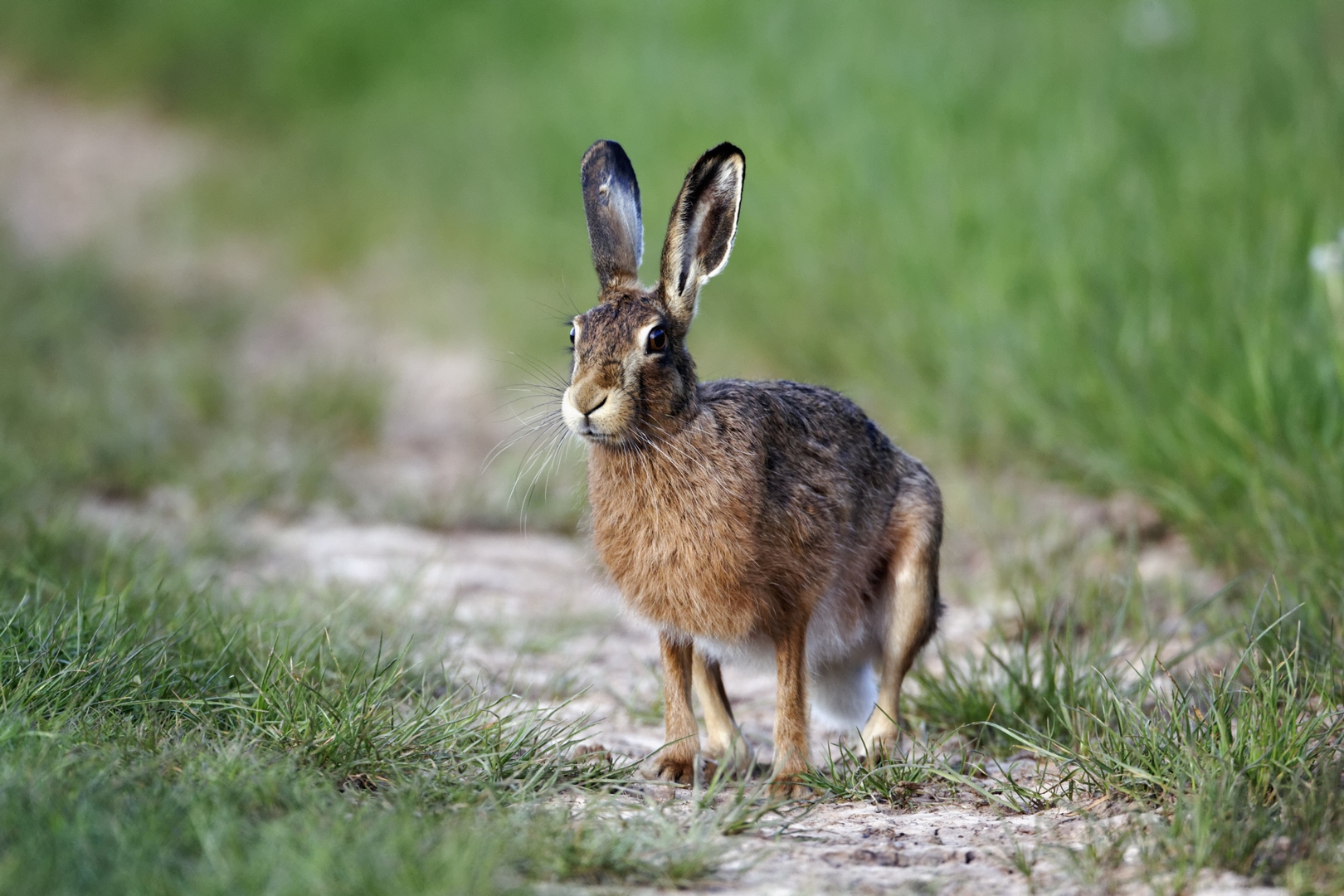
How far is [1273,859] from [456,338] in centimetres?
675

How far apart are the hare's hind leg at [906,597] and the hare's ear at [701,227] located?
2.85 ft

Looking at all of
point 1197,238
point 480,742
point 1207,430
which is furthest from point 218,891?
point 1197,238

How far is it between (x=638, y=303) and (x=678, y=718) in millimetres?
1067

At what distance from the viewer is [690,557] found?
11.2ft

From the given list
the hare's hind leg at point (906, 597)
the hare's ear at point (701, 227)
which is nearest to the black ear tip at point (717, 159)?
the hare's ear at point (701, 227)

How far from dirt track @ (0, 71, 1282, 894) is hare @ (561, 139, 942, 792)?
23 cm

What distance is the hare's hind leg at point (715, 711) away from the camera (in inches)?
144

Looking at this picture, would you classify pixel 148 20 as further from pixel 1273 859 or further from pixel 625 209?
pixel 1273 859

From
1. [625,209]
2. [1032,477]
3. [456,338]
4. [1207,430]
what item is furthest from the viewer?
[456,338]

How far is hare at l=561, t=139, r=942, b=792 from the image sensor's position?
11.2 feet

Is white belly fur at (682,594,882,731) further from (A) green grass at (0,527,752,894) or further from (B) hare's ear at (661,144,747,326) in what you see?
(B) hare's ear at (661,144,747,326)

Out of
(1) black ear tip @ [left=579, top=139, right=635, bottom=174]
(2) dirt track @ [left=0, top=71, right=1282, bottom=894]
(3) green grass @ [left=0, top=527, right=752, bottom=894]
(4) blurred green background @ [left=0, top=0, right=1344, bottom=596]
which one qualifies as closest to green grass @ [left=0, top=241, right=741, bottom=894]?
(3) green grass @ [left=0, top=527, right=752, bottom=894]

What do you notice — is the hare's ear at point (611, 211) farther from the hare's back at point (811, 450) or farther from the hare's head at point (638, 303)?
the hare's back at point (811, 450)

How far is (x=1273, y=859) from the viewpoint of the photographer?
2.63 metres
